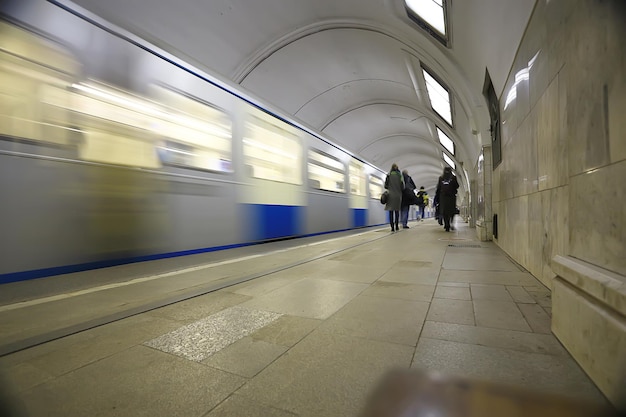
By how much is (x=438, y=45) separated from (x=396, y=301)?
5.50 meters

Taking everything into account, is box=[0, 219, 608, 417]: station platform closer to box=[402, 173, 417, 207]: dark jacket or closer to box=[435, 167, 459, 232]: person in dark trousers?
box=[435, 167, 459, 232]: person in dark trousers

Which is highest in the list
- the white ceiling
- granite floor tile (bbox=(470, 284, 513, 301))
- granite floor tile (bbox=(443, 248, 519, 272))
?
the white ceiling

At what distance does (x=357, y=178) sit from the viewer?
11523 millimetres

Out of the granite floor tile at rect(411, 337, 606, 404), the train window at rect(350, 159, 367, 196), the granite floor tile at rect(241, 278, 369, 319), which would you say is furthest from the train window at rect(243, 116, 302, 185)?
the granite floor tile at rect(411, 337, 606, 404)

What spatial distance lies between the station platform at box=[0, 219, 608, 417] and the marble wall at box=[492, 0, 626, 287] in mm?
546

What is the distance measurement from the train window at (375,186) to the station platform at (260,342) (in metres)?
10.3

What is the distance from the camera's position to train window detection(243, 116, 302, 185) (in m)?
5.77

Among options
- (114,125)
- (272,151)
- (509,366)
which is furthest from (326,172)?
(509,366)

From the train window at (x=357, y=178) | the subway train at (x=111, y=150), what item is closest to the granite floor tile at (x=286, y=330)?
the subway train at (x=111, y=150)

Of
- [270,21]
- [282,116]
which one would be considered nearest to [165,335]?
[282,116]

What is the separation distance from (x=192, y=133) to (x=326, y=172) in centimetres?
487

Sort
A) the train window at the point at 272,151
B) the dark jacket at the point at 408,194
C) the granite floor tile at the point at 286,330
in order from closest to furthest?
the granite floor tile at the point at 286,330, the train window at the point at 272,151, the dark jacket at the point at 408,194

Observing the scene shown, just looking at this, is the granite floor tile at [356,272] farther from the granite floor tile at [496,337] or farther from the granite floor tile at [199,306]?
the granite floor tile at [496,337]

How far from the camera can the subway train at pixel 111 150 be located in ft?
9.30
